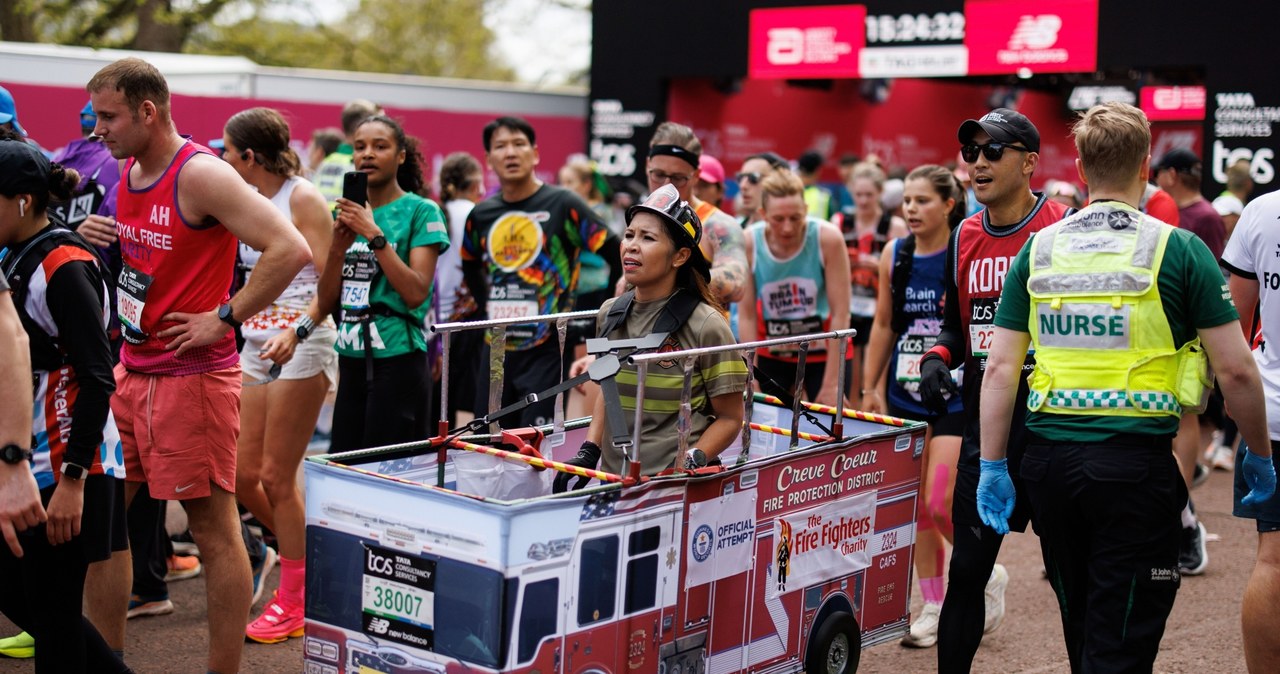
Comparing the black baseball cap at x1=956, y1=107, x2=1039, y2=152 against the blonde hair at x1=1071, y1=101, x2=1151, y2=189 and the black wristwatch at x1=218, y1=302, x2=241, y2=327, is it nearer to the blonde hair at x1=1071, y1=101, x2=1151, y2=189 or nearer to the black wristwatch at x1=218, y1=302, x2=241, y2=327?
the blonde hair at x1=1071, y1=101, x2=1151, y2=189

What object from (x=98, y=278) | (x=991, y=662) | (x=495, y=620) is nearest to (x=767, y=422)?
(x=991, y=662)

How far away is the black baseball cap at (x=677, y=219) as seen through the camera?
4.36 meters

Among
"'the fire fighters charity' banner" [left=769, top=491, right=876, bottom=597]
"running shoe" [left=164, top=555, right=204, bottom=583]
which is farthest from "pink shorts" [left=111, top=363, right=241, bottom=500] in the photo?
"running shoe" [left=164, top=555, right=204, bottom=583]

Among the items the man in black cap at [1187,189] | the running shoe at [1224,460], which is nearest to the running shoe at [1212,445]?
the running shoe at [1224,460]

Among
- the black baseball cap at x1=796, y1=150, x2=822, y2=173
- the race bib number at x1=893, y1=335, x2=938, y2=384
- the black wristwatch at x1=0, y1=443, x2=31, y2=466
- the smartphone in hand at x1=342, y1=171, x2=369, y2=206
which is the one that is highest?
the black baseball cap at x1=796, y1=150, x2=822, y2=173

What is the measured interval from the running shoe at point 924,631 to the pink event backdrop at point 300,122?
20.9ft

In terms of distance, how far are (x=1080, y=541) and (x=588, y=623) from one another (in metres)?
1.44

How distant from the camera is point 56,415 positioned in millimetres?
4031

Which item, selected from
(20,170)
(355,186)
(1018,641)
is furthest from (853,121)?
(20,170)

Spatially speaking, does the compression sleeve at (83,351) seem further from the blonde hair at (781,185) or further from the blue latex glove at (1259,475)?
the blonde hair at (781,185)

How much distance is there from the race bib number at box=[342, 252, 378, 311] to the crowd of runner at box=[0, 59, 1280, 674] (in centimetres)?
1

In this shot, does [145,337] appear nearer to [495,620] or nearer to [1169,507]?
[495,620]

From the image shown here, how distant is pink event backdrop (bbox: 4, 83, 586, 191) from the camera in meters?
13.2

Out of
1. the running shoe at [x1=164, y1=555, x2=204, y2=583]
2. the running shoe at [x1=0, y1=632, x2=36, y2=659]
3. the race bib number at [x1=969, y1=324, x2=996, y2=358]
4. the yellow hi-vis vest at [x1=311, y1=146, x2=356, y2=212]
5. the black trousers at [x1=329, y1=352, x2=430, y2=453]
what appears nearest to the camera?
the race bib number at [x1=969, y1=324, x2=996, y2=358]
